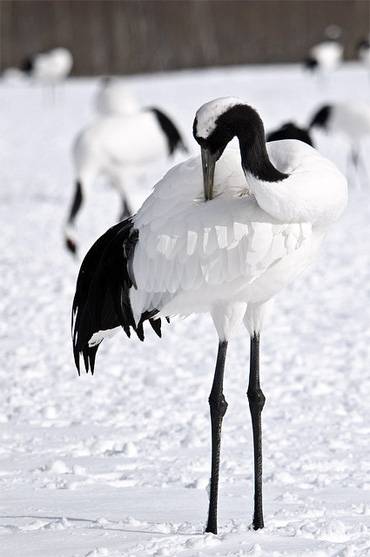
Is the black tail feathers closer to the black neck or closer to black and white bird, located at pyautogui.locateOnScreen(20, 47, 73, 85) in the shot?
the black neck

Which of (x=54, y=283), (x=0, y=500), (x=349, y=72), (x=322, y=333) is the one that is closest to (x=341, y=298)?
(x=322, y=333)

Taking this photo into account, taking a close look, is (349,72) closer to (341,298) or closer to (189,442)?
(341,298)

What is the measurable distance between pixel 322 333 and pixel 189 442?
6.16 feet

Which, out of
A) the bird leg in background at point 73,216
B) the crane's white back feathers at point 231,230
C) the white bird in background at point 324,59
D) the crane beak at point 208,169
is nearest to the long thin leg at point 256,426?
the crane's white back feathers at point 231,230

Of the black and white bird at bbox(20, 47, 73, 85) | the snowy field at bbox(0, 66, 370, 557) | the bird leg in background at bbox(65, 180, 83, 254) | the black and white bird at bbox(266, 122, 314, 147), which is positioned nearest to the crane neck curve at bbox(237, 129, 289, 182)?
the snowy field at bbox(0, 66, 370, 557)

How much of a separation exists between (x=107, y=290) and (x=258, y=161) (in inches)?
26.6

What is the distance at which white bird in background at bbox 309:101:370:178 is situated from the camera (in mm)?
12156

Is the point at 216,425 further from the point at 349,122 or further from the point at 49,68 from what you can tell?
the point at 49,68

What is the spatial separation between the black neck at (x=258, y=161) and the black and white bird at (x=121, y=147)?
20.6ft

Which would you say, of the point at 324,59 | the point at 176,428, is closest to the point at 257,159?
the point at 176,428

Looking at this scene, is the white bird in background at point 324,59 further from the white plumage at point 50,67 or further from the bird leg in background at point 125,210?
the bird leg in background at point 125,210

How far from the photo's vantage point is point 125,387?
4949 mm

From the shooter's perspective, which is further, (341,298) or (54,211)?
(54,211)

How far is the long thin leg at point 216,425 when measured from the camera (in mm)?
3184
